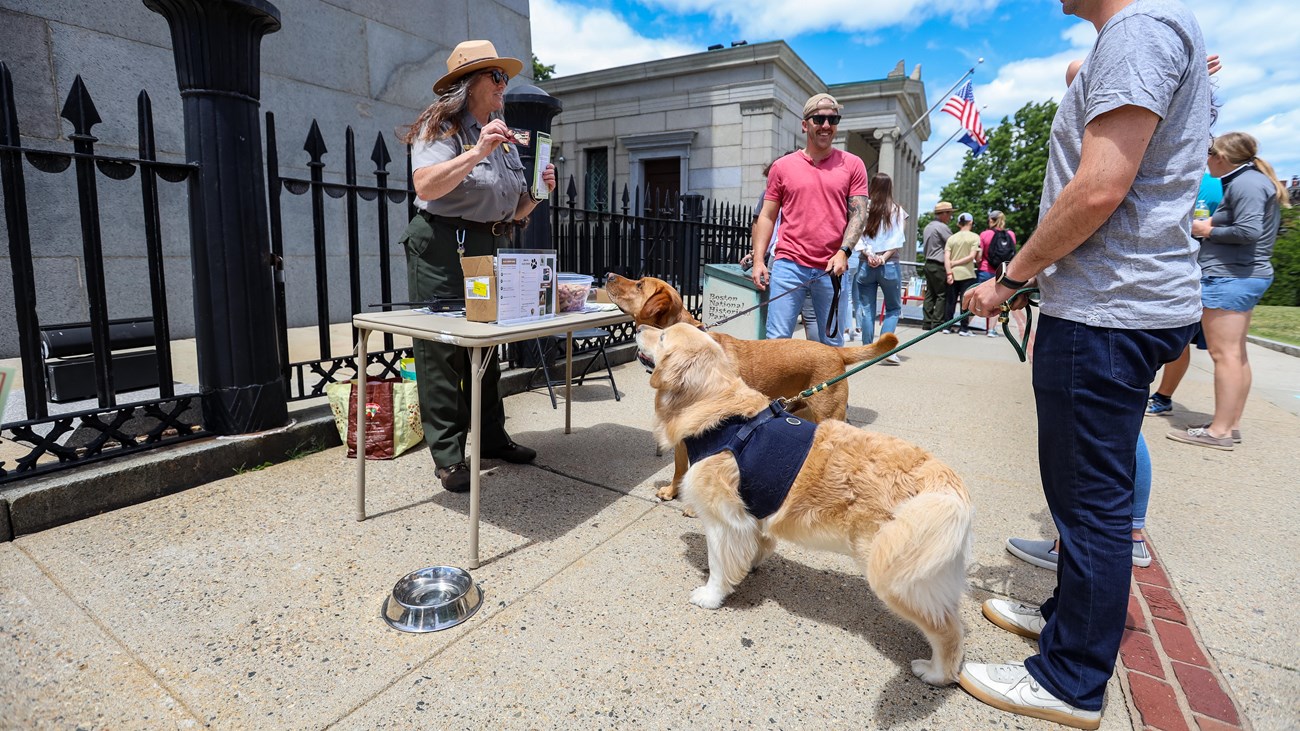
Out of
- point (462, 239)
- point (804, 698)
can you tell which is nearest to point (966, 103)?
point (462, 239)

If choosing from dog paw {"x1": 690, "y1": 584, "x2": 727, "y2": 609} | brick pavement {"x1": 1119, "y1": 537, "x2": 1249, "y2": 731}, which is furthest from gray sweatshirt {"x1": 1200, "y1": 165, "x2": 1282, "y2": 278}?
dog paw {"x1": 690, "y1": 584, "x2": 727, "y2": 609}

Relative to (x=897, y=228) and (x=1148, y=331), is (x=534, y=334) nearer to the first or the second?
(x=1148, y=331)

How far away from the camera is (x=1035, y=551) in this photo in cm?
304

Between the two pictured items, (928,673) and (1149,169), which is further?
(928,673)

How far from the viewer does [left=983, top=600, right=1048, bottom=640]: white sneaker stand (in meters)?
2.46

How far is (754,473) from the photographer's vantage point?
2352 millimetres

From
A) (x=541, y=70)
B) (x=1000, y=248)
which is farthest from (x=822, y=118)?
(x=541, y=70)

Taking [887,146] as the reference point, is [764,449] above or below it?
below

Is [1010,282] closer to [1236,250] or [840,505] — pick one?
[840,505]

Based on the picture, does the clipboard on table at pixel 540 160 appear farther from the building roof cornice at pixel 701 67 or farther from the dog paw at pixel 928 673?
the building roof cornice at pixel 701 67

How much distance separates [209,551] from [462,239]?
6.59 ft

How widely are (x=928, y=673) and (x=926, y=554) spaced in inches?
24.1

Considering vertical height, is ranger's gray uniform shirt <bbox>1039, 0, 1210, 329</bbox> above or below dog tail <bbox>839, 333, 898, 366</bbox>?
above

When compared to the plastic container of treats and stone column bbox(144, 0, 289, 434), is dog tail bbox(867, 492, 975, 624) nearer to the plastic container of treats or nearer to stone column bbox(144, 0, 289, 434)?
the plastic container of treats
